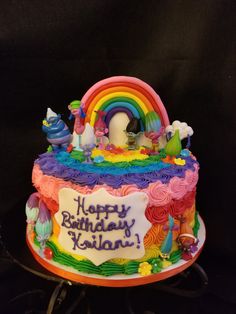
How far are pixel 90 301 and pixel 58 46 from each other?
1313 millimetres

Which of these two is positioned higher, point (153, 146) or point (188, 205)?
point (153, 146)

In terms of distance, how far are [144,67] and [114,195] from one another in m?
0.88

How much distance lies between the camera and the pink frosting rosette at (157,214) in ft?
4.57

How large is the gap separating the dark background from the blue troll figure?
430mm

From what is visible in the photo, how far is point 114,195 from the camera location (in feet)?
4.40

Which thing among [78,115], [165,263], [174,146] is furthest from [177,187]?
[78,115]

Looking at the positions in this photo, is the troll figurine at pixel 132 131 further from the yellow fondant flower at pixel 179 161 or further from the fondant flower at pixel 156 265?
the fondant flower at pixel 156 265

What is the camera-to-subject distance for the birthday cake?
53.4 inches

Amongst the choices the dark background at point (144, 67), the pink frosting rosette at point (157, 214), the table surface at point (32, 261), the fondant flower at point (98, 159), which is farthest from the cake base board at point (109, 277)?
the dark background at point (144, 67)

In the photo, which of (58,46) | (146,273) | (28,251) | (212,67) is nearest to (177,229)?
(146,273)

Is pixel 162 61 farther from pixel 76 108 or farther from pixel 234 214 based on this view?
pixel 234 214

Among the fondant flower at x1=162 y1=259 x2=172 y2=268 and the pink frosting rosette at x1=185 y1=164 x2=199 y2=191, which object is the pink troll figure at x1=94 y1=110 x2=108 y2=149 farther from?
the fondant flower at x1=162 y1=259 x2=172 y2=268

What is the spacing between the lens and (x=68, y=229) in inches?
55.6

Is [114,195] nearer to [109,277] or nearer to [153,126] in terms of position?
[109,277]
